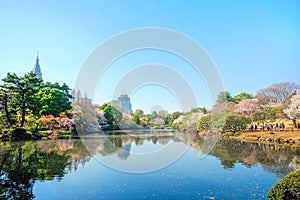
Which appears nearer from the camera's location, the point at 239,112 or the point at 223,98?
the point at 239,112

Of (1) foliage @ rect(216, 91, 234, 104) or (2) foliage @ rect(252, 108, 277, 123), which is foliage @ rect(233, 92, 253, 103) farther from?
(2) foliage @ rect(252, 108, 277, 123)

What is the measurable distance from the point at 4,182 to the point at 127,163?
7.08 metres

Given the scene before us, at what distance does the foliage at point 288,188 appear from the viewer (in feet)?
18.1

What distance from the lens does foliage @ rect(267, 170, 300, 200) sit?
18.1ft

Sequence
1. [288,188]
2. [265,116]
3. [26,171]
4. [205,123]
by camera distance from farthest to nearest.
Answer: [205,123], [265,116], [26,171], [288,188]

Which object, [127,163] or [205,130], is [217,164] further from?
[205,130]

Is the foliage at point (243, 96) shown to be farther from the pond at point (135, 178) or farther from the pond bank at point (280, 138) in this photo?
Result: the pond at point (135, 178)

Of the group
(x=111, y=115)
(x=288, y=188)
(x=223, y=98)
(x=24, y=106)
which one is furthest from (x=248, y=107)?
(x=288, y=188)

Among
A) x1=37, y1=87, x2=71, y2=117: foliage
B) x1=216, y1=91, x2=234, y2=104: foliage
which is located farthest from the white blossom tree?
x1=37, y1=87, x2=71, y2=117: foliage

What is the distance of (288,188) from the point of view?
564 cm

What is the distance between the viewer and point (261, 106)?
1847 inches

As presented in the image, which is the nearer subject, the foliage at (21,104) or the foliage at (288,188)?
the foliage at (288,188)

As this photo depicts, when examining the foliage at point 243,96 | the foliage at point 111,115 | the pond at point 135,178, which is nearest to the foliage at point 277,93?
the foliage at point 243,96

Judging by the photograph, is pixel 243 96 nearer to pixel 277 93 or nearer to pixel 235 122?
pixel 277 93
